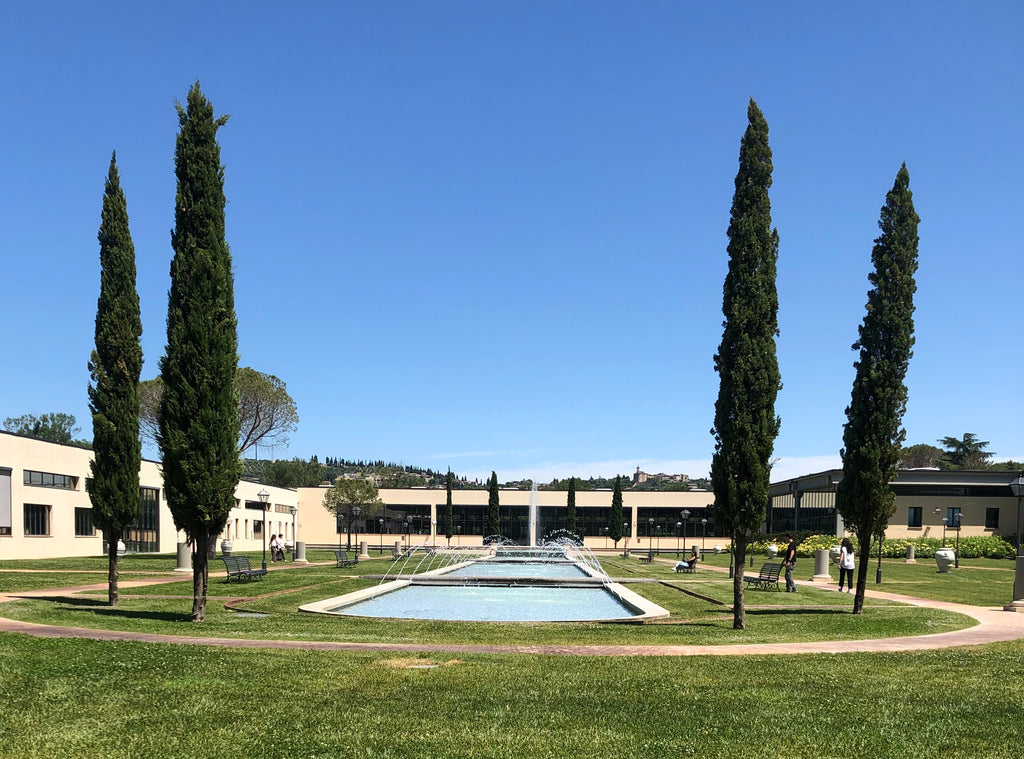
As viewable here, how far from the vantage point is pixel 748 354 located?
18.8m

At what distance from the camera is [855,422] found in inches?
843

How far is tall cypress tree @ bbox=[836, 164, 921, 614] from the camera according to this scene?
21.0m

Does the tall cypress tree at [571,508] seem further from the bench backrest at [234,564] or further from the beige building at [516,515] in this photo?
the bench backrest at [234,564]

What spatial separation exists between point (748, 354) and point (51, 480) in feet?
136

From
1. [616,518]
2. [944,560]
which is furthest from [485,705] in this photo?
[616,518]

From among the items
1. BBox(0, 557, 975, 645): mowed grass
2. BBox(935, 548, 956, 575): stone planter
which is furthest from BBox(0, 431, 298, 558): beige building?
BBox(935, 548, 956, 575): stone planter

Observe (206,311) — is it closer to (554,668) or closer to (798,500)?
(554,668)

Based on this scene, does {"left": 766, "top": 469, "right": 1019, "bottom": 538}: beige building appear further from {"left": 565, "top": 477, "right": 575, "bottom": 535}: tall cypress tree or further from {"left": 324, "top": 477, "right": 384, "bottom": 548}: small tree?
{"left": 324, "top": 477, "right": 384, "bottom": 548}: small tree

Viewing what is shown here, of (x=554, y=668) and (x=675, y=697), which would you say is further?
(x=554, y=668)

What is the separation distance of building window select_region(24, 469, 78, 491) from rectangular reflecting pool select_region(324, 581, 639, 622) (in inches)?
1002

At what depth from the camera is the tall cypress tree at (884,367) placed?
21.0 meters

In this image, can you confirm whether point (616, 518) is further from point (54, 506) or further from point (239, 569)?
point (239, 569)

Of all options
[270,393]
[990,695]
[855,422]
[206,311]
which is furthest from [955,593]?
[270,393]

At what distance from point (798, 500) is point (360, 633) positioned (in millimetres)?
63387
